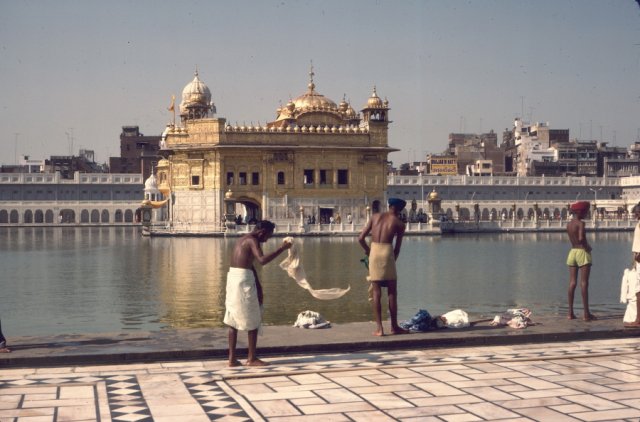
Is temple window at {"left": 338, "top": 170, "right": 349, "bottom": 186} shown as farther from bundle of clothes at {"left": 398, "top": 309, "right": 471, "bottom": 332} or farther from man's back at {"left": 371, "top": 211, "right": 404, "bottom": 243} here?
man's back at {"left": 371, "top": 211, "right": 404, "bottom": 243}

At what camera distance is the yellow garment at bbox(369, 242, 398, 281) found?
30.8ft

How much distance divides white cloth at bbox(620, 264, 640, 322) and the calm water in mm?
4322

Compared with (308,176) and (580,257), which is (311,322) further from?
(308,176)

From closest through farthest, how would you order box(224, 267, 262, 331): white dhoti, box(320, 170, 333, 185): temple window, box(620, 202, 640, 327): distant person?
box(224, 267, 262, 331): white dhoti
box(620, 202, 640, 327): distant person
box(320, 170, 333, 185): temple window

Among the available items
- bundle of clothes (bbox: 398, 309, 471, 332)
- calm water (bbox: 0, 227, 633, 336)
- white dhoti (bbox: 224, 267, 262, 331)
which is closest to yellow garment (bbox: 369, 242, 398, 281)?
bundle of clothes (bbox: 398, 309, 471, 332)

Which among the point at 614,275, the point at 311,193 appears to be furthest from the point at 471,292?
the point at 311,193

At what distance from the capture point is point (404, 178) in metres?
82.2

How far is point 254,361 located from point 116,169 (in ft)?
303

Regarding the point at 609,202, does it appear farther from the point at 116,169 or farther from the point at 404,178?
the point at 116,169

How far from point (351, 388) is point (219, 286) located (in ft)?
44.4

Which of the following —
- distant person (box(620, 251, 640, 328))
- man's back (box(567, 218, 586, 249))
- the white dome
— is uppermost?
the white dome

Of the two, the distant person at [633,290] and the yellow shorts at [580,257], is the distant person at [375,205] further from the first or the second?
the distant person at [633,290]

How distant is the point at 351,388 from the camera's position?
713 cm

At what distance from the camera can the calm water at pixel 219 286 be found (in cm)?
1545
